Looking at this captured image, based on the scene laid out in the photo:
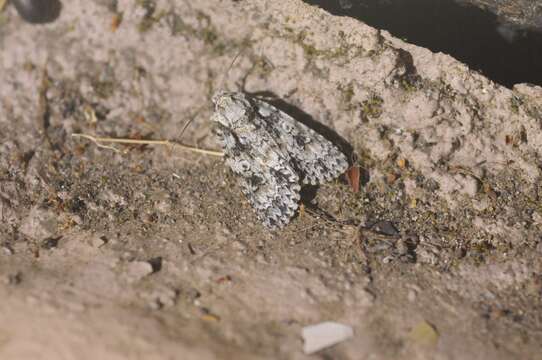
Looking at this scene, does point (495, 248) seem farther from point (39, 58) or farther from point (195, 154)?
point (39, 58)

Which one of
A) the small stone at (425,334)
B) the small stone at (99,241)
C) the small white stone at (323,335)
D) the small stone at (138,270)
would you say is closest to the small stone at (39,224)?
the small stone at (99,241)

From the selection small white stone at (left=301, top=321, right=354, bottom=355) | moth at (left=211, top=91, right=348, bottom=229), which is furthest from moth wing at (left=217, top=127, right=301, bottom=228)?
small white stone at (left=301, top=321, right=354, bottom=355)

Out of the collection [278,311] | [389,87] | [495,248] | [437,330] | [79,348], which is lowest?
[79,348]

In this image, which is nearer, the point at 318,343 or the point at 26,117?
the point at 318,343

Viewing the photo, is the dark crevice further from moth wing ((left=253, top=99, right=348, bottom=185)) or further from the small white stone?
the small white stone

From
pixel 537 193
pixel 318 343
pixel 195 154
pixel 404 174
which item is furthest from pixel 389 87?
pixel 318 343

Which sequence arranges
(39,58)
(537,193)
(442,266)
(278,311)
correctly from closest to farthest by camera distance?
(278,311) < (442,266) < (537,193) < (39,58)

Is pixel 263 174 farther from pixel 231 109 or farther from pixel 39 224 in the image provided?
pixel 39 224
